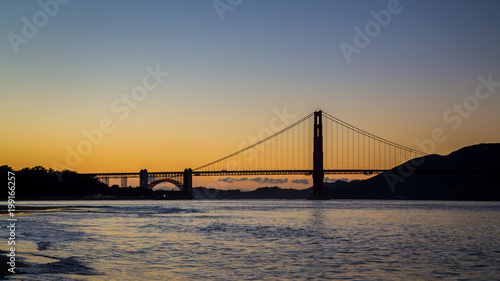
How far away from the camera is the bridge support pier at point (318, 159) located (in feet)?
385

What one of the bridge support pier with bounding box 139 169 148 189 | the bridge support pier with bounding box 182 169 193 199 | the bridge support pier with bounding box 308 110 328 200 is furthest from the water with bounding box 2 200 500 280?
the bridge support pier with bounding box 139 169 148 189

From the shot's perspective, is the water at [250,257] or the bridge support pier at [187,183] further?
the bridge support pier at [187,183]

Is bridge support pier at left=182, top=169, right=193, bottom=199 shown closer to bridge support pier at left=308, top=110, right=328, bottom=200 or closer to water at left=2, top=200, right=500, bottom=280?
bridge support pier at left=308, top=110, right=328, bottom=200

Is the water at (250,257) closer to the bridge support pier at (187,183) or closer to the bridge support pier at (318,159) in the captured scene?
the bridge support pier at (318,159)

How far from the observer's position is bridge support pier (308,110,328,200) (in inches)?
4619

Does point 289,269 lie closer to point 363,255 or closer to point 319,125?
point 363,255

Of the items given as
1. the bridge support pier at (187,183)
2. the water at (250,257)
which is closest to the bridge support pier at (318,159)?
the bridge support pier at (187,183)

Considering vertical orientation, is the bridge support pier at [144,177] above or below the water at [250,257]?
above

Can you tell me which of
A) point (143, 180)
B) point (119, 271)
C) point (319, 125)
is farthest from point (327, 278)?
point (143, 180)

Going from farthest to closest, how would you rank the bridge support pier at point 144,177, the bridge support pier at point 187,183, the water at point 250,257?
the bridge support pier at point 144,177 → the bridge support pier at point 187,183 → the water at point 250,257

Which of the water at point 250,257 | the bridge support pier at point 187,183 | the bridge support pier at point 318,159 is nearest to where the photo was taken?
the water at point 250,257

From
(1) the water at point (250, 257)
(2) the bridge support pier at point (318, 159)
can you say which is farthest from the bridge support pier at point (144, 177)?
→ (1) the water at point (250, 257)

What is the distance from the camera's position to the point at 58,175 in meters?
145

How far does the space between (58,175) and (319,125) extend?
2684 inches
